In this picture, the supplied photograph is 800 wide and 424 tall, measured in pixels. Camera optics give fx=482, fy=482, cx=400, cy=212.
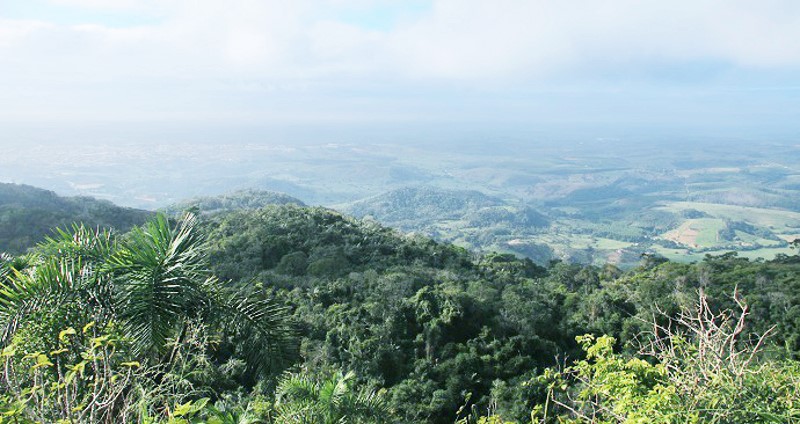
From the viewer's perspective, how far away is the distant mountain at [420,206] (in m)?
103

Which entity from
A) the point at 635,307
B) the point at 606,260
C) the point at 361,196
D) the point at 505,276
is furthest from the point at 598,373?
the point at 361,196

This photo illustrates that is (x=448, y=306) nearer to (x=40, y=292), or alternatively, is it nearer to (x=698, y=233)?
(x=40, y=292)

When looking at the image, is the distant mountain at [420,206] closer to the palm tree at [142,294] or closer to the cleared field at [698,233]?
the cleared field at [698,233]

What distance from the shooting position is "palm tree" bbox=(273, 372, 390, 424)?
481 cm

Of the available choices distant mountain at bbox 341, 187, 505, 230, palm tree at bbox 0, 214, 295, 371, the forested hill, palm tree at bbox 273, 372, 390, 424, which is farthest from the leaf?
distant mountain at bbox 341, 187, 505, 230

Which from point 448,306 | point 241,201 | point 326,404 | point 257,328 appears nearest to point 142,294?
point 257,328

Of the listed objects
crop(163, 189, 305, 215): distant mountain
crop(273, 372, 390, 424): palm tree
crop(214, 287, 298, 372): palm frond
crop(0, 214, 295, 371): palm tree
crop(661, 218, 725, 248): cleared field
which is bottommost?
crop(661, 218, 725, 248): cleared field

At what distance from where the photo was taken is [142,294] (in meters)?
4.34

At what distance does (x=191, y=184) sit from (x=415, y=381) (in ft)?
465

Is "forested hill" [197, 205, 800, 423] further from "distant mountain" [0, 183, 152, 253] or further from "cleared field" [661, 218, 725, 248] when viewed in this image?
"cleared field" [661, 218, 725, 248]

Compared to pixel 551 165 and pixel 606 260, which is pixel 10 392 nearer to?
pixel 606 260

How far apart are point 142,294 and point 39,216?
1259 inches

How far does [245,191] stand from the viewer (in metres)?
69.1

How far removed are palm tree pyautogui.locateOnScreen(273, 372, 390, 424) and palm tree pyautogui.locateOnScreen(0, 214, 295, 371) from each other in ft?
1.58
